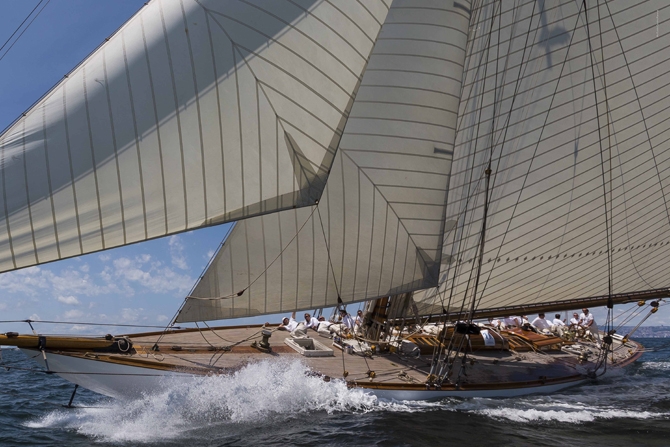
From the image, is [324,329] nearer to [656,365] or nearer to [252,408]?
[252,408]

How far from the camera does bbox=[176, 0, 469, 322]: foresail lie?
33.5ft

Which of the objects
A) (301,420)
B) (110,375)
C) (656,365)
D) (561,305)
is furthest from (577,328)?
(110,375)

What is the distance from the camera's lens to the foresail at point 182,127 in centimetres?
587

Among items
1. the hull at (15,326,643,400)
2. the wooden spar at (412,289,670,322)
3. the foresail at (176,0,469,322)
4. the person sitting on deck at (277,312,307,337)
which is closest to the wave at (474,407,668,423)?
the hull at (15,326,643,400)

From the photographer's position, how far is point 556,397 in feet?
38.0

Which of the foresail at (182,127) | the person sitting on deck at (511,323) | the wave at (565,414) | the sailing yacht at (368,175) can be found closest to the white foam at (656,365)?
the sailing yacht at (368,175)

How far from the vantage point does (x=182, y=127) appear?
656 centimetres

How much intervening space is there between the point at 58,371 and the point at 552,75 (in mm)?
11860

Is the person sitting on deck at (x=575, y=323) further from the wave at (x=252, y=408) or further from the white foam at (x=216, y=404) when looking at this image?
the white foam at (x=216, y=404)

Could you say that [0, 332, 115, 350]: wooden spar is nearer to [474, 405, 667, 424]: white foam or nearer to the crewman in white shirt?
the crewman in white shirt

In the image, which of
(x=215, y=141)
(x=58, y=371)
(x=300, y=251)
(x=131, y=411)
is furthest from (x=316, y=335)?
(x=215, y=141)

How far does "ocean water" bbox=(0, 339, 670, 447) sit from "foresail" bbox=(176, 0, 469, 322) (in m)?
1.91

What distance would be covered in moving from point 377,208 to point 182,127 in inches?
191

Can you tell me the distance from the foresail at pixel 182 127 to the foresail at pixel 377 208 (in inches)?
104
